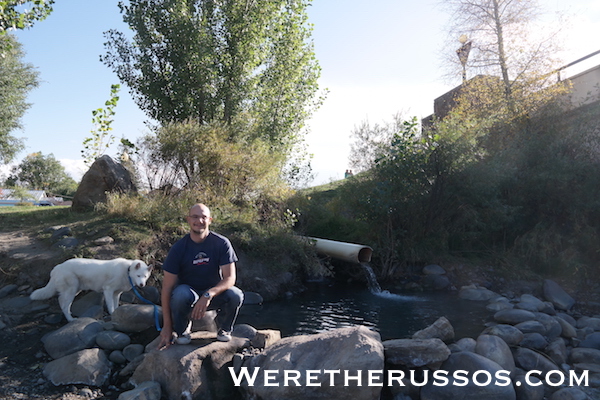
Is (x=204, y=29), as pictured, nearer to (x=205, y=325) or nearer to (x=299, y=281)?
(x=299, y=281)

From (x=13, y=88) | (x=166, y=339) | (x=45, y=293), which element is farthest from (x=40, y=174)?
(x=166, y=339)

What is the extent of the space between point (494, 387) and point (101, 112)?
13.3 metres

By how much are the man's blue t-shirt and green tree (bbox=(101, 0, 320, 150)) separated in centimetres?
1085

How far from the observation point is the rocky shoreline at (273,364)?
4562mm

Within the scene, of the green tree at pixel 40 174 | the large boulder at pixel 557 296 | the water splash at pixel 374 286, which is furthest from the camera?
the green tree at pixel 40 174

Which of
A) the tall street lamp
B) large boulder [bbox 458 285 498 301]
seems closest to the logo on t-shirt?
large boulder [bbox 458 285 498 301]

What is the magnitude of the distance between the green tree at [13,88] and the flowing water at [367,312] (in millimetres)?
16024

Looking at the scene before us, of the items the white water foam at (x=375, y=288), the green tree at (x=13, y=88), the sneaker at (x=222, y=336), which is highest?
the green tree at (x=13, y=88)

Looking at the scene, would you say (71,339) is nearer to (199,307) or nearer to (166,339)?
(166,339)

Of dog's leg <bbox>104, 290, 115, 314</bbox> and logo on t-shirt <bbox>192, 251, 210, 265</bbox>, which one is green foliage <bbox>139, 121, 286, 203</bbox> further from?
logo on t-shirt <bbox>192, 251, 210, 265</bbox>

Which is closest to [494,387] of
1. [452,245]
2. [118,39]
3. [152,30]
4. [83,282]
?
[83,282]

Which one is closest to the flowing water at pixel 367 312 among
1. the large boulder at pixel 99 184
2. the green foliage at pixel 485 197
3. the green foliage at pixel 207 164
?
the green foliage at pixel 485 197

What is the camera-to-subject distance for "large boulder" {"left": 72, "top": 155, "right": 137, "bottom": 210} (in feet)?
40.1

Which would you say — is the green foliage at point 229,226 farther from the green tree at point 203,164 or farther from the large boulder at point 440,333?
the large boulder at point 440,333
